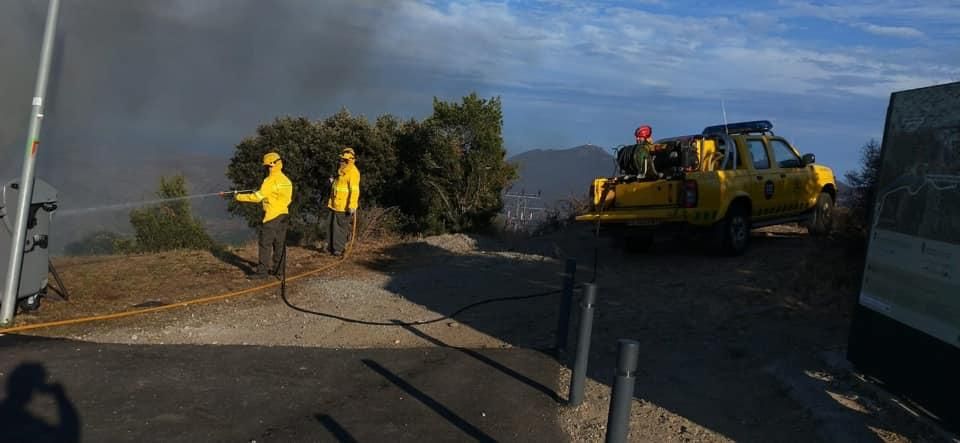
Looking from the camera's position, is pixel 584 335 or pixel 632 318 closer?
pixel 584 335

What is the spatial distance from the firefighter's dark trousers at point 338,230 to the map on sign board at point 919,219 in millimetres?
9896

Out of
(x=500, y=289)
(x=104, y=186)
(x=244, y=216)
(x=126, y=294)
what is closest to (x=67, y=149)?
(x=104, y=186)

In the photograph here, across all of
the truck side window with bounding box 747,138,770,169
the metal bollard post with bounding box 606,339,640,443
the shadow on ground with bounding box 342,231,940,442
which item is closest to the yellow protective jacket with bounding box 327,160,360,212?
the shadow on ground with bounding box 342,231,940,442

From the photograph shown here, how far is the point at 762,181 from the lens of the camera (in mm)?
12750

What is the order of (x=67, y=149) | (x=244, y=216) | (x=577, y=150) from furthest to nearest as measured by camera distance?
(x=67, y=149) < (x=577, y=150) < (x=244, y=216)

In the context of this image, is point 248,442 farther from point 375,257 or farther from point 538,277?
point 375,257

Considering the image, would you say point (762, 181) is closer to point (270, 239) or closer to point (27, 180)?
point (270, 239)

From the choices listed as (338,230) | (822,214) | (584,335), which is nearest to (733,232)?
(822,214)

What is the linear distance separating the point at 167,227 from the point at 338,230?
12403 millimetres

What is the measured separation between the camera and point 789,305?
8.62 m

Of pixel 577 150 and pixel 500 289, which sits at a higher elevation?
pixel 577 150

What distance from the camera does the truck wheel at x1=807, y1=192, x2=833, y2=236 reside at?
42.2 feet

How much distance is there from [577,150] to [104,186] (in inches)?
806

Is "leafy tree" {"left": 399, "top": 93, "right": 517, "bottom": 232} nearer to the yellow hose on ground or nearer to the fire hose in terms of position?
the yellow hose on ground
